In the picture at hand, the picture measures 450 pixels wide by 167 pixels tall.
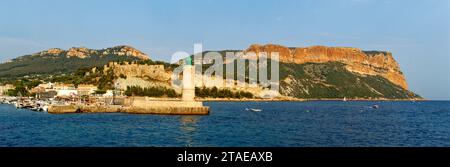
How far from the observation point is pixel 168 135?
53.4m

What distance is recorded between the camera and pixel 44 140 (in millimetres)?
47562
